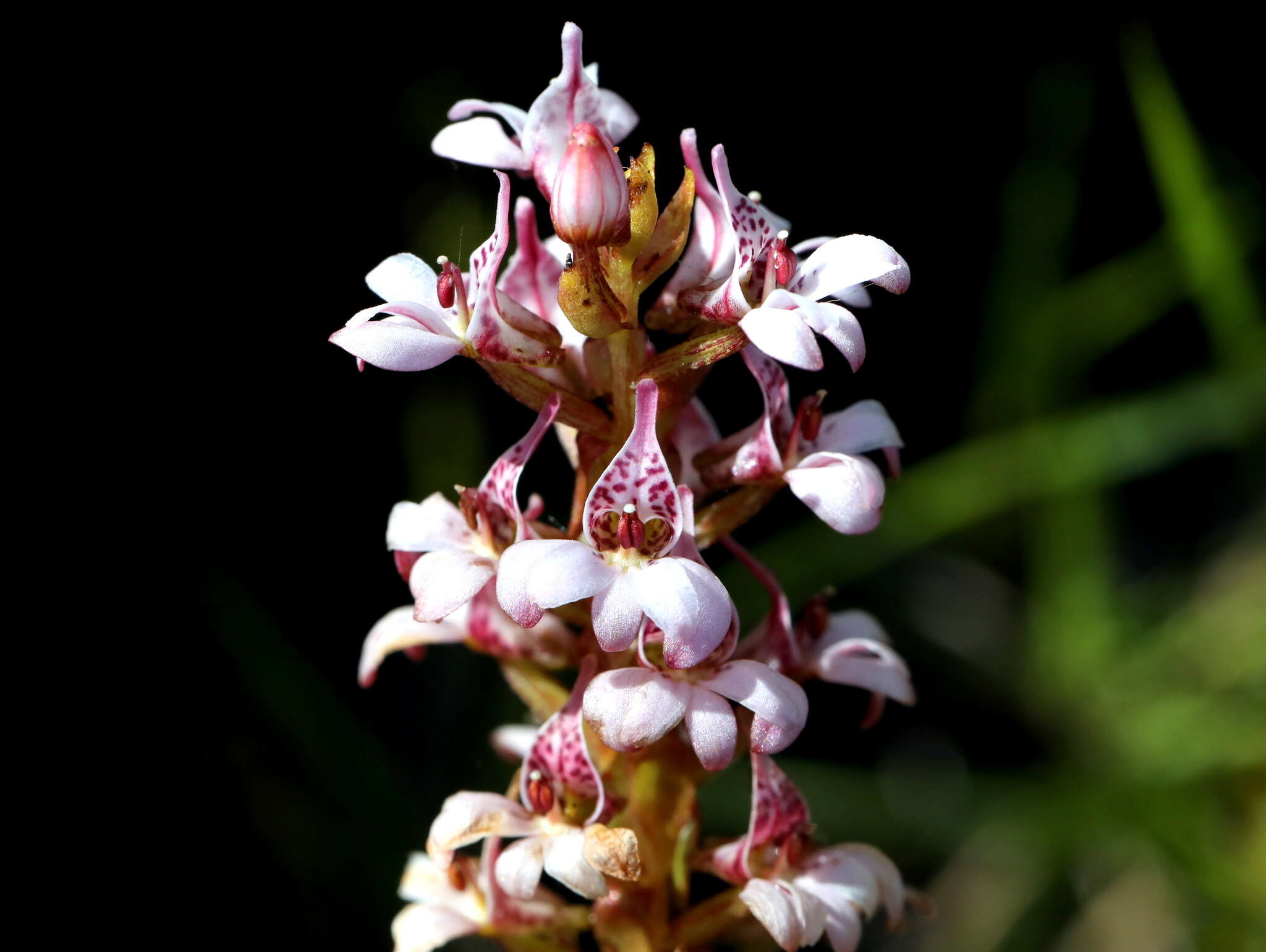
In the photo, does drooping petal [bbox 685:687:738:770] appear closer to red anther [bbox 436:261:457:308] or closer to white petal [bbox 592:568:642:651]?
white petal [bbox 592:568:642:651]

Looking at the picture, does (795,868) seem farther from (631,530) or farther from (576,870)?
(631,530)

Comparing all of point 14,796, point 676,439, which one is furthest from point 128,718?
point 676,439

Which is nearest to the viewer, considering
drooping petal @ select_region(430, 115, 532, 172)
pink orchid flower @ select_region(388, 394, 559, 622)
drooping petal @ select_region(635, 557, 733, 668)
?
drooping petal @ select_region(635, 557, 733, 668)

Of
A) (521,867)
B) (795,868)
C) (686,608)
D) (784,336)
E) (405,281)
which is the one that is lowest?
(795,868)

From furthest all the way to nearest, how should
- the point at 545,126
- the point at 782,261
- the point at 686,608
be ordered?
the point at 545,126, the point at 782,261, the point at 686,608

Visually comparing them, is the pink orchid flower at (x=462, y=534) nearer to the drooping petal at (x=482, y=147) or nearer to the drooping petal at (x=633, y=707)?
the drooping petal at (x=633, y=707)

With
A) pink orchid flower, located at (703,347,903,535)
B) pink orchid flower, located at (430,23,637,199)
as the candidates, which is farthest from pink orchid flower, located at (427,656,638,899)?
pink orchid flower, located at (430,23,637,199)

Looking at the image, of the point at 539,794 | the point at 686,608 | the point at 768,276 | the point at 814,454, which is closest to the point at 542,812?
the point at 539,794

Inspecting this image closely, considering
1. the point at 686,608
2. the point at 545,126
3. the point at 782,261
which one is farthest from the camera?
the point at 545,126

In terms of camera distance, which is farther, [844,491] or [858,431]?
[858,431]
